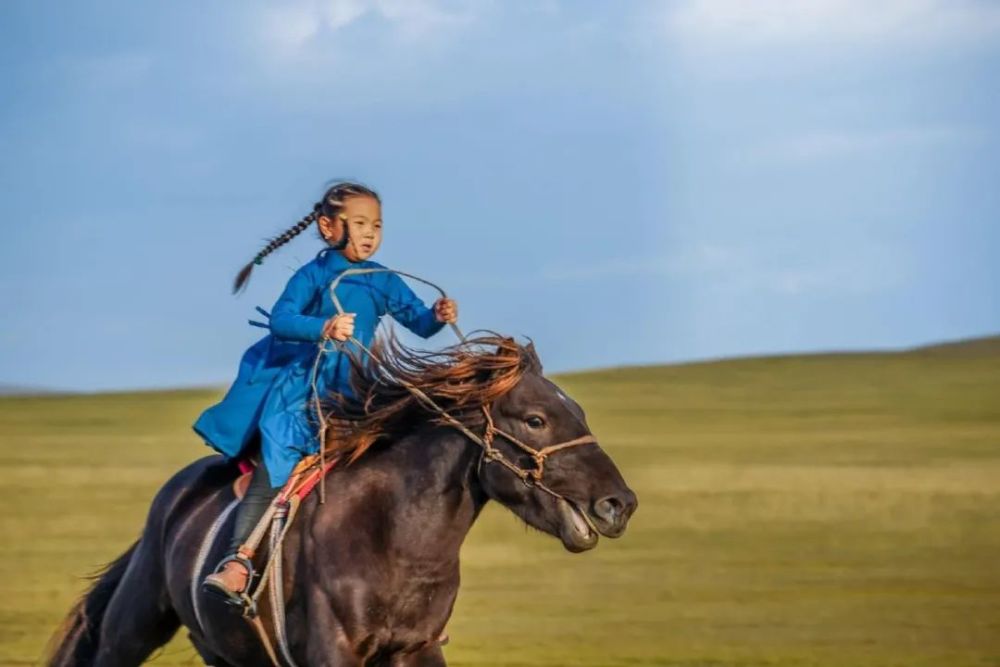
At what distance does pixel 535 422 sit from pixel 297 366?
1.10 meters

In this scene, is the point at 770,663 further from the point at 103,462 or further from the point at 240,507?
the point at 103,462

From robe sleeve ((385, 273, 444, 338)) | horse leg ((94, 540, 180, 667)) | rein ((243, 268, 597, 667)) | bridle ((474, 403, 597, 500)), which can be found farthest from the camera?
horse leg ((94, 540, 180, 667))

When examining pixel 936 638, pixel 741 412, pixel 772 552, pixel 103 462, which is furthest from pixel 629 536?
pixel 741 412

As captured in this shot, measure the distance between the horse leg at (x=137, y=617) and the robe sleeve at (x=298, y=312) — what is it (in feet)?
4.50

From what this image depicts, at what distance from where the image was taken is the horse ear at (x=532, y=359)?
21.6 ft

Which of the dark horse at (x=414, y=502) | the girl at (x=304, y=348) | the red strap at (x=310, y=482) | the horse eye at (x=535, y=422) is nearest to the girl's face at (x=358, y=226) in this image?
the girl at (x=304, y=348)

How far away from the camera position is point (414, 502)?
6.56 meters

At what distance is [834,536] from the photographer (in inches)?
755

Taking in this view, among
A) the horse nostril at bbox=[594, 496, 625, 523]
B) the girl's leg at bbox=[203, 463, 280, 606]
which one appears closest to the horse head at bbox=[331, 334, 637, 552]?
the horse nostril at bbox=[594, 496, 625, 523]

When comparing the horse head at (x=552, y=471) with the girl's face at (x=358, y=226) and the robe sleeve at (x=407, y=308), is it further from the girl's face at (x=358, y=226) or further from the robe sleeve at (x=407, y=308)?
the girl's face at (x=358, y=226)

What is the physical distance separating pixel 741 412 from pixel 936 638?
23335 mm

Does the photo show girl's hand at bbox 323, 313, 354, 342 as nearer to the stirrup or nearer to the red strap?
the red strap

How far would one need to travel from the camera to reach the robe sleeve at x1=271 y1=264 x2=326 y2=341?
6572 millimetres

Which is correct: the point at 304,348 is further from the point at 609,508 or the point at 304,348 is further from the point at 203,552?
the point at 609,508
